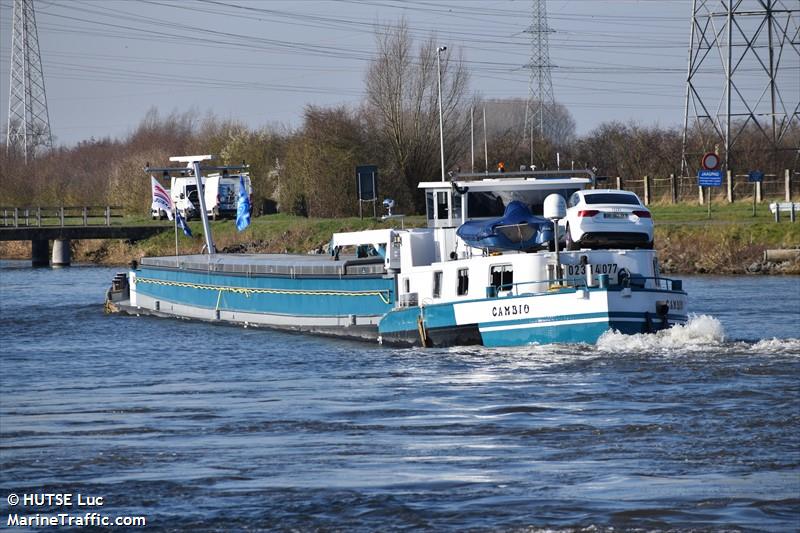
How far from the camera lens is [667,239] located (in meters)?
54.1

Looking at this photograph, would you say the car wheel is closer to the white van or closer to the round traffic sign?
the round traffic sign

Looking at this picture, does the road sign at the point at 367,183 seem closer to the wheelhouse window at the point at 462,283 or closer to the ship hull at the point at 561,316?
the wheelhouse window at the point at 462,283

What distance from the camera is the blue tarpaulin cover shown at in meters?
29.0

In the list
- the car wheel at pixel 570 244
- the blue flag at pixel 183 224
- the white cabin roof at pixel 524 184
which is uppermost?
the white cabin roof at pixel 524 184

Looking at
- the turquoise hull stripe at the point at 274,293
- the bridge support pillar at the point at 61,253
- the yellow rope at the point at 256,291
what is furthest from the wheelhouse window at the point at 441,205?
the bridge support pillar at the point at 61,253

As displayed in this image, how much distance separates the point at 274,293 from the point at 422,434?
19.7 m

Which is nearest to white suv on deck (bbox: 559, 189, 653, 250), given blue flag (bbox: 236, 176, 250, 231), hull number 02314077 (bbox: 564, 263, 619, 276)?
hull number 02314077 (bbox: 564, 263, 619, 276)

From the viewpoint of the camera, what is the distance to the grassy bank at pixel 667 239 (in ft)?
168

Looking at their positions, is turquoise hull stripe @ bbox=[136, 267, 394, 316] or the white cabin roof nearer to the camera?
the white cabin roof

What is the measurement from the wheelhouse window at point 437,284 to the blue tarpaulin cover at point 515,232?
1725mm

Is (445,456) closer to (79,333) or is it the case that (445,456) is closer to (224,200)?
(79,333)

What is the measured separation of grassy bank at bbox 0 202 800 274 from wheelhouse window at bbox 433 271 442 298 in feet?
73.3

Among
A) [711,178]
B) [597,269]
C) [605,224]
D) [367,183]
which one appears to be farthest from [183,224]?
[597,269]

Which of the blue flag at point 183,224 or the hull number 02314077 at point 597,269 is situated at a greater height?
the blue flag at point 183,224
